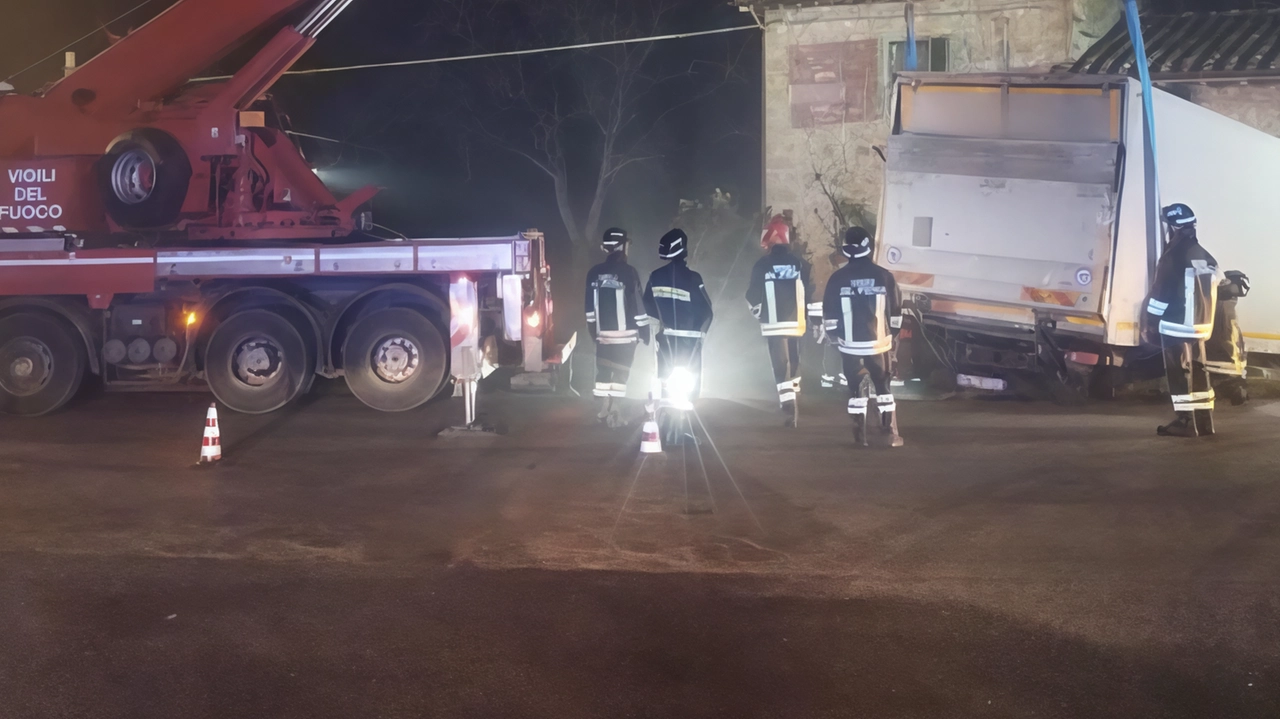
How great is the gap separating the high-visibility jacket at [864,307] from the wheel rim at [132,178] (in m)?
6.54

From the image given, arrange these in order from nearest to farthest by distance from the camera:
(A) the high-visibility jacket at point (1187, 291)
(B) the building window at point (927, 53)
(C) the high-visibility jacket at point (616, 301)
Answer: (A) the high-visibility jacket at point (1187, 291), (C) the high-visibility jacket at point (616, 301), (B) the building window at point (927, 53)

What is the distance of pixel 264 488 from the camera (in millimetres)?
7727

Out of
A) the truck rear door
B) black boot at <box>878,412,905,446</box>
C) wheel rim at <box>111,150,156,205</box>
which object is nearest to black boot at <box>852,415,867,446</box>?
black boot at <box>878,412,905,446</box>

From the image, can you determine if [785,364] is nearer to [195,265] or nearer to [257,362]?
[257,362]

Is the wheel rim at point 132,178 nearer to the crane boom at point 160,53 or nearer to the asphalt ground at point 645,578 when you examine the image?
the crane boom at point 160,53

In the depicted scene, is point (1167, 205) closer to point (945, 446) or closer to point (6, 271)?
point (945, 446)

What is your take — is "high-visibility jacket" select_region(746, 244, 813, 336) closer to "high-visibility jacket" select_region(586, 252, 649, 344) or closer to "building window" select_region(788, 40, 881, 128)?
"high-visibility jacket" select_region(586, 252, 649, 344)

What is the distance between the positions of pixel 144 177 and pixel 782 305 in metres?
6.18

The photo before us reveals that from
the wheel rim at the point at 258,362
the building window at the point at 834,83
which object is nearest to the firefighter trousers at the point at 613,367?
the wheel rim at the point at 258,362

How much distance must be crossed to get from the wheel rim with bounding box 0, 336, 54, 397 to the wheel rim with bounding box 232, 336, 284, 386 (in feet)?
6.31

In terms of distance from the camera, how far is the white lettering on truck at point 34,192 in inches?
426

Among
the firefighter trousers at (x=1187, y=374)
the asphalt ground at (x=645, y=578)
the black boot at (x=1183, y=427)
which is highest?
the firefighter trousers at (x=1187, y=374)

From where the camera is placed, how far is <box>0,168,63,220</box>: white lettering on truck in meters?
10.8

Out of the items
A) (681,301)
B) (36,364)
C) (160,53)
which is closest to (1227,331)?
(681,301)
